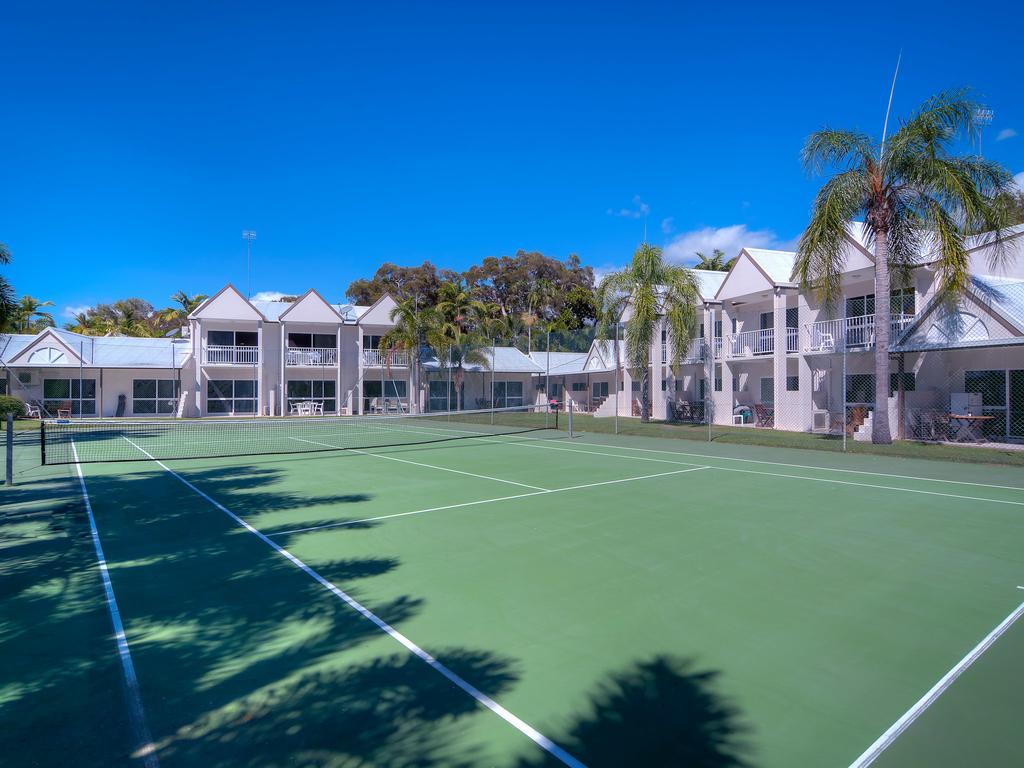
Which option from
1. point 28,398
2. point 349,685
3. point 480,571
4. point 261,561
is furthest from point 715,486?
point 28,398

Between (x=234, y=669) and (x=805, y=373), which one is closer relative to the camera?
(x=234, y=669)

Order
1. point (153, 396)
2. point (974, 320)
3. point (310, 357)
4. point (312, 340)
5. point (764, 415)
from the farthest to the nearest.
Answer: point (312, 340), point (310, 357), point (153, 396), point (764, 415), point (974, 320)

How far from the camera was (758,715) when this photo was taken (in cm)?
395

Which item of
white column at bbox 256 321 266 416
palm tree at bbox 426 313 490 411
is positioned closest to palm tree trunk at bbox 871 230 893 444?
palm tree at bbox 426 313 490 411

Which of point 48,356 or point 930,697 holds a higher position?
point 48,356

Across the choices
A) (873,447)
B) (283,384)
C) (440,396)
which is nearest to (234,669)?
(873,447)

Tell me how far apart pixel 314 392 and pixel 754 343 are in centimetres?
2742

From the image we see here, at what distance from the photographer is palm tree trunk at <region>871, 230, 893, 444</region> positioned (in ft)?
64.4

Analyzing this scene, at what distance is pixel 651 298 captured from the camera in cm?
2950

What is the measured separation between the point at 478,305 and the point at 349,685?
135 feet

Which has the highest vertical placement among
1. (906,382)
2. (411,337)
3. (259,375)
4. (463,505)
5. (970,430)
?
(411,337)

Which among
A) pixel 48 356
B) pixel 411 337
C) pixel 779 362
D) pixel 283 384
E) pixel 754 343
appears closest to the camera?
pixel 779 362

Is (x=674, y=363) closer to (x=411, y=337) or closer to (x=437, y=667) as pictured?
(x=411, y=337)

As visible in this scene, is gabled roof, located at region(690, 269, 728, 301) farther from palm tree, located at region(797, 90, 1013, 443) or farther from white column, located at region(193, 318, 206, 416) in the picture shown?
white column, located at region(193, 318, 206, 416)
